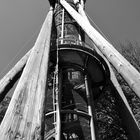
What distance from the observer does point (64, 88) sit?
20.8 feet

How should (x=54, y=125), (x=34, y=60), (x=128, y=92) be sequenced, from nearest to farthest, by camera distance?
1. (x=34, y=60)
2. (x=54, y=125)
3. (x=128, y=92)

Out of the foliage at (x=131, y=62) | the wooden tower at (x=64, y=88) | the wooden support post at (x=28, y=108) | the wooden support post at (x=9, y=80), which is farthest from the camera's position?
the foliage at (x=131, y=62)

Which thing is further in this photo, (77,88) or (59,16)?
(59,16)

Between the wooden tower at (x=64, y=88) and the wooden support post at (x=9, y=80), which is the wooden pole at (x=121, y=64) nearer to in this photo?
the wooden tower at (x=64, y=88)

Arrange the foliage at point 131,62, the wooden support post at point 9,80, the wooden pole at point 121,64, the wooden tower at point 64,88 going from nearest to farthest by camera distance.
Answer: the wooden tower at point 64,88 < the wooden pole at point 121,64 < the wooden support post at point 9,80 < the foliage at point 131,62

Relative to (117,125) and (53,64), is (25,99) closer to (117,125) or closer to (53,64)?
(53,64)

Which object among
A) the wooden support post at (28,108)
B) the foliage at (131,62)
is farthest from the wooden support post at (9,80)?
the foliage at (131,62)

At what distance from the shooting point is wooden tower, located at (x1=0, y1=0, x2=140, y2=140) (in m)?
1.66

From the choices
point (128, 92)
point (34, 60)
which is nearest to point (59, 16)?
point (128, 92)

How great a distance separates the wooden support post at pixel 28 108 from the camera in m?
1.47

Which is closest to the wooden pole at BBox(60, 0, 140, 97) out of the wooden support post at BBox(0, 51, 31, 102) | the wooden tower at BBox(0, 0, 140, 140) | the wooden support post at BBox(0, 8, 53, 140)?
the wooden tower at BBox(0, 0, 140, 140)

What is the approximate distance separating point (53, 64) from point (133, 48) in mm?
7678

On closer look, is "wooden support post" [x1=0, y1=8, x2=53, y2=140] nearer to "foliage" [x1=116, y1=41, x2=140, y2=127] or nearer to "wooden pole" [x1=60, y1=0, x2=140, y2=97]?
"wooden pole" [x1=60, y1=0, x2=140, y2=97]

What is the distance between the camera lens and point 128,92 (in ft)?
38.3
